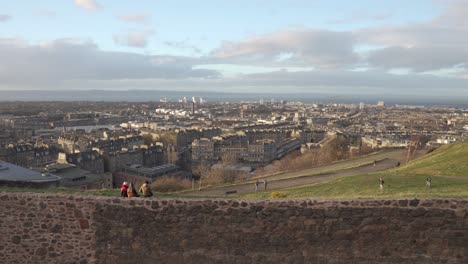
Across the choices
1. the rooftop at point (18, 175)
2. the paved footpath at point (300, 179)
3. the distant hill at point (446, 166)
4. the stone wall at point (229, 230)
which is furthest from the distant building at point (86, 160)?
the stone wall at point (229, 230)

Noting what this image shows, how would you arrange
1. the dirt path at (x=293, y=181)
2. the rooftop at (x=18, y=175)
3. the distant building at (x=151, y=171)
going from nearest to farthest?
the rooftop at (x=18, y=175) < the dirt path at (x=293, y=181) < the distant building at (x=151, y=171)

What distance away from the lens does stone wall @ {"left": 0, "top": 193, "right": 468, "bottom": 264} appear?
8892 millimetres

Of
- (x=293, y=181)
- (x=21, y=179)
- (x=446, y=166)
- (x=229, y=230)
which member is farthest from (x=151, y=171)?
(x=229, y=230)

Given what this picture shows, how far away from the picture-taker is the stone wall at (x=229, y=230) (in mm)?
8892

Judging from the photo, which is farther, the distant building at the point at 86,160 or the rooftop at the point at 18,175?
the distant building at the point at 86,160

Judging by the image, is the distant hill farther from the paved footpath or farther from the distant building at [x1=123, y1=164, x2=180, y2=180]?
the distant building at [x1=123, y1=164, x2=180, y2=180]

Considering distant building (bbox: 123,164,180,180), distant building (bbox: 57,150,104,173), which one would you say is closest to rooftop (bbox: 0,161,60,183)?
distant building (bbox: 123,164,180,180)

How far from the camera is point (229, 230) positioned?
30.0 feet

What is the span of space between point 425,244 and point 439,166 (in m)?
15.1

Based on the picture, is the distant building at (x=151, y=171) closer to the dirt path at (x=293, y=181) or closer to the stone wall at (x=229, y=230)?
the dirt path at (x=293, y=181)

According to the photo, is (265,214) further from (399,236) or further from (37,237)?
(37,237)

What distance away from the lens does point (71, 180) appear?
3919cm

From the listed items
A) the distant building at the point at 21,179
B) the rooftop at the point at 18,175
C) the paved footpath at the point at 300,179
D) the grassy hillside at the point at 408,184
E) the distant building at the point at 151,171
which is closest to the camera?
the distant building at the point at 21,179

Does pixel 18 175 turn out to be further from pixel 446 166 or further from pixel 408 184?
pixel 446 166
